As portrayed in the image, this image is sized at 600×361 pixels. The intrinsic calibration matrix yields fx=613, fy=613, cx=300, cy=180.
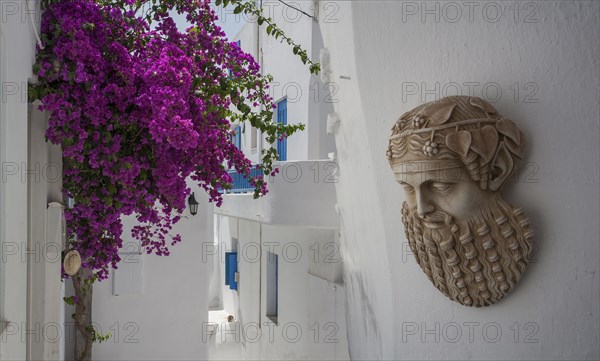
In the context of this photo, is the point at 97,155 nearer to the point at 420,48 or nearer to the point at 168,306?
the point at 420,48

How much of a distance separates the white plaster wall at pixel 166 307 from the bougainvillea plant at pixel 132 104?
144 inches

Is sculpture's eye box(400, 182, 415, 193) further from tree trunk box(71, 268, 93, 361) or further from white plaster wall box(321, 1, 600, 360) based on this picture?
tree trunk box(71, 268, 93, 361)

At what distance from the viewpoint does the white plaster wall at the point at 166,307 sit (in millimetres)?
7945

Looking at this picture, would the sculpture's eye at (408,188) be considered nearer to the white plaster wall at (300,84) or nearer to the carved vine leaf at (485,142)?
the carved vine leaf at (485,142)

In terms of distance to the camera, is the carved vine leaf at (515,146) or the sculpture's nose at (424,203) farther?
the sculpture's nose at (424,203)

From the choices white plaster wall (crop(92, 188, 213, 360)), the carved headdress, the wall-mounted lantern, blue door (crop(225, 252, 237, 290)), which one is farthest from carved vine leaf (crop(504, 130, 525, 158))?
blue door (crop(225, 252, 237, 290))

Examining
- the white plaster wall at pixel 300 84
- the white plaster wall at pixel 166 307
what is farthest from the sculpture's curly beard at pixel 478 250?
the white plaster wall at pixel 166 307

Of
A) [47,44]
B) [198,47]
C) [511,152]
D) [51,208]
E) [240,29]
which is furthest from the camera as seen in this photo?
[240,29]

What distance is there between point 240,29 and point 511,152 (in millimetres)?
12183

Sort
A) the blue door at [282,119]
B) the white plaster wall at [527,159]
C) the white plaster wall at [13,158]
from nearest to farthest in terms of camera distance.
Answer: the white plaster wall at [527,159] < the white plaster wall at [13,158] < the blue door at [282,119]

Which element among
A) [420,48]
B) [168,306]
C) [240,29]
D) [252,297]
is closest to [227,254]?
[252,297]

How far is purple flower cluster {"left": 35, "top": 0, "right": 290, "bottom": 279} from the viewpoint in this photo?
3.51 meters

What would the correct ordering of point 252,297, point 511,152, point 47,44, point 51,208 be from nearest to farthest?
1. point 511,152
2. point 47,44
3. point 51,208
4. point 252,297

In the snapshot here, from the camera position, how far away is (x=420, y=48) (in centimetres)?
259
